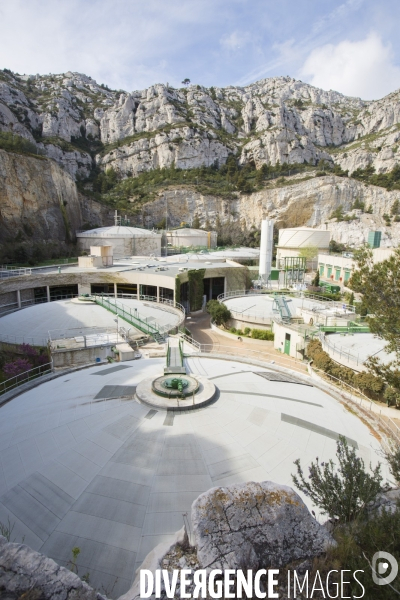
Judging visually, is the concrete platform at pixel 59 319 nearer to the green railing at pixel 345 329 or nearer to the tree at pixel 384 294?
the green railing at pixel 345 329

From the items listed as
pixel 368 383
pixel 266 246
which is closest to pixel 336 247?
pixel 266 246

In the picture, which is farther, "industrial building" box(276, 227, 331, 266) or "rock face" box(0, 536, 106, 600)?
"industrial building" box(276, 227, 331, 266)

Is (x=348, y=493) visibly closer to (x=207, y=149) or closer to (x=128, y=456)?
(x=128, y=456)

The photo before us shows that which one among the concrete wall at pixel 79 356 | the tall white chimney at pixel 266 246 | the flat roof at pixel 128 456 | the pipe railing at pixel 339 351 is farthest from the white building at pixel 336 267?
the flat roof at pixel 128 456

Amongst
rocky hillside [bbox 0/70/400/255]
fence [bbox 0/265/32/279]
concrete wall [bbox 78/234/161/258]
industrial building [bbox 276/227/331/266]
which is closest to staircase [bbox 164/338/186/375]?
fence [bbox 0/265/32/279]

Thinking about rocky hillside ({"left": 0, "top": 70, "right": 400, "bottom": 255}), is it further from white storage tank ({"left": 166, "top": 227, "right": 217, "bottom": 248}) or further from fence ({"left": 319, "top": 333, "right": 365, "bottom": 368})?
fence ({"left": 319, "top": 333, "right": 365, "bottom": 368})

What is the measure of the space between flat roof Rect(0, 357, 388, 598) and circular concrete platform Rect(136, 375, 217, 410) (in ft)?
0.77

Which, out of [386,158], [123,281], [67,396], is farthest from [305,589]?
[386,158]

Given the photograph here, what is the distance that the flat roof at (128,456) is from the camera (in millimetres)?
6094

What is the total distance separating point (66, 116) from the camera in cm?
9456

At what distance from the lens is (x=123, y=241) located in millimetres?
57812

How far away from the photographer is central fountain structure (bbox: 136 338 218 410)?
9.43m

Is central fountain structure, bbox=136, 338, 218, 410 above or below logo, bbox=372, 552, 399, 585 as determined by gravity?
below

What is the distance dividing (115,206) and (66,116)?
4356 centimetres
